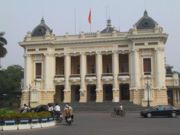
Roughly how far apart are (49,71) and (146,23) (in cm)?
2059

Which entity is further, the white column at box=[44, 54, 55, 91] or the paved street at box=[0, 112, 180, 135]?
the white column at box=[44, 54, 55, 91]

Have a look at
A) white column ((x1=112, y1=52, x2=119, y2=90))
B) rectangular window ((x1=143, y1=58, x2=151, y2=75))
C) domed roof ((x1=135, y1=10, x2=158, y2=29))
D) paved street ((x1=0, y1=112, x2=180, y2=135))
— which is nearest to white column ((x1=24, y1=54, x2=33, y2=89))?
white column ((x1=112, y1=52, x2=119, y2=90))

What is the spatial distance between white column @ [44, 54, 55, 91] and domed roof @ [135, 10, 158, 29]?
57.9 ft

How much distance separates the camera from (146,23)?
223 ft

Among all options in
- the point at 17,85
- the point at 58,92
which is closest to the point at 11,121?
the point at 58,92

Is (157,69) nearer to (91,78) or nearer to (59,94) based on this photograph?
(91,78)

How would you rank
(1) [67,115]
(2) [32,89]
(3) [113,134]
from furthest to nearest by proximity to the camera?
(2) [32,89]
(1) [67,115]
(3) [113,134]

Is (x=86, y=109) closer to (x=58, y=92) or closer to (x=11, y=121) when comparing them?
(x=58, y=92)

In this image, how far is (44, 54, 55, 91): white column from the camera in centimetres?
6900

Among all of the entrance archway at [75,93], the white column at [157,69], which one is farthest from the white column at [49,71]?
the white column at [157,69]

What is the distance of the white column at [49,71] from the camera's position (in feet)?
226

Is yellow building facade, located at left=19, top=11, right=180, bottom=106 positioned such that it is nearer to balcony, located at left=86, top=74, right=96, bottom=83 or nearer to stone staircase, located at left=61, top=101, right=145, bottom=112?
balcony, located at left=86, top=74, right=96, bottom=83

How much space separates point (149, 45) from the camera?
65062mm

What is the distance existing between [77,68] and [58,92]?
6.23m
